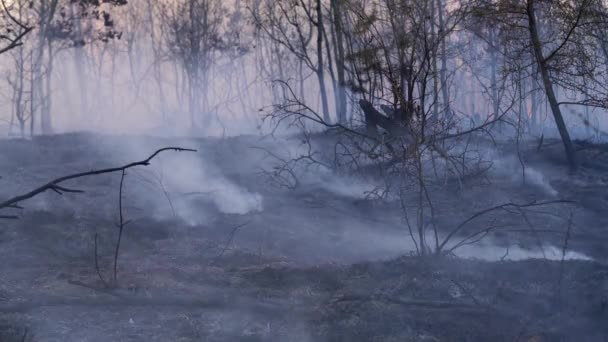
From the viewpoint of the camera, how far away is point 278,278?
25.1 ft

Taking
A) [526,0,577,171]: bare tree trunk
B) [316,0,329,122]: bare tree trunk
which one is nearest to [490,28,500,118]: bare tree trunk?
[526,0,577,171]: bare tree trunk

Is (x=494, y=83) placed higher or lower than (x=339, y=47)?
lower

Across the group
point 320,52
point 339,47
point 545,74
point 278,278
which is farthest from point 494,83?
point 320,52

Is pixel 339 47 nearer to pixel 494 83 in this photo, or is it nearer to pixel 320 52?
pixel 320 52

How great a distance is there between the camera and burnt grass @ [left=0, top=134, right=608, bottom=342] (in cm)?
614

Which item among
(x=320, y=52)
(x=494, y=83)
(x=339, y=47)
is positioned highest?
(x=320, y=52)

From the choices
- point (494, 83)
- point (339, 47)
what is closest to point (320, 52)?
point (339, 47)

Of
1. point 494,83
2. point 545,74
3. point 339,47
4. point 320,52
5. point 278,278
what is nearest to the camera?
point 278,278

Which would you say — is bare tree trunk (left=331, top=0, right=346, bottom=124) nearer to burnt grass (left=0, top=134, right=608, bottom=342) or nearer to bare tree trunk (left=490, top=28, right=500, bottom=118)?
bare tree trunk (left=490, top=28, right=500, bottom=118)

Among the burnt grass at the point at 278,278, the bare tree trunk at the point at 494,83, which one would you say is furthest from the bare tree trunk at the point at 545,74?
the burnt grass at the point at 278,278

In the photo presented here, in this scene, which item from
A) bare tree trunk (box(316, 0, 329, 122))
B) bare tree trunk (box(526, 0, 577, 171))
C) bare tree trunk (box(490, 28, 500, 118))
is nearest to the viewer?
bare tree trunk (box(490, 28, 500, 118))

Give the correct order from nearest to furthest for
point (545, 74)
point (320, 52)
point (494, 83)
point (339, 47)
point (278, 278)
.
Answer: point (278, 278) < point (494, 83) < point (545, 74) < point (339, 47) < point (320, 52)

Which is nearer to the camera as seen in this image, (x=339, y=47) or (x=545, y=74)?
(x=545, y=74)

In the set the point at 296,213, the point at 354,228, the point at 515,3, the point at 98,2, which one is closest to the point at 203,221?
the point at 296,213
